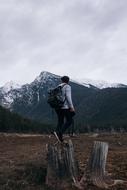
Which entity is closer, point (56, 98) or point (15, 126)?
point (56, 98)

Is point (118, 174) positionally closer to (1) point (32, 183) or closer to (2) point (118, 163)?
(2) point (118, 163)

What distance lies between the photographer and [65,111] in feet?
50.8

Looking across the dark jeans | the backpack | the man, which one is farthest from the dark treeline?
the backpack

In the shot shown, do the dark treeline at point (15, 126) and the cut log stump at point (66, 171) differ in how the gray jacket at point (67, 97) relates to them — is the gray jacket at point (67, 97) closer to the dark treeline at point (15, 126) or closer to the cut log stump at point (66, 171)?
the cut log stump at point (66, 171)

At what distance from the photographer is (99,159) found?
577 inches

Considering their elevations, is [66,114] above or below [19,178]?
above

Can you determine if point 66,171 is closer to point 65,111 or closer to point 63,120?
point 65,111

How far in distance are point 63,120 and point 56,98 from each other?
106cm

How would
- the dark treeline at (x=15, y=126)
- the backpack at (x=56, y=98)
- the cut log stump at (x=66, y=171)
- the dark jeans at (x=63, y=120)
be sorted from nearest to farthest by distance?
the cut log stump at (x=66, y=171) → the backpack at (x=56, y=98) → the dark jeans at (x=63, y=120) → the dark treeline at (x=15, y=126)

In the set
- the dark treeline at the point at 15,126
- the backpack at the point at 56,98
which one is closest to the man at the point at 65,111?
the backpack at the point at 56,98

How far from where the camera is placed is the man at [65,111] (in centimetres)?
1529

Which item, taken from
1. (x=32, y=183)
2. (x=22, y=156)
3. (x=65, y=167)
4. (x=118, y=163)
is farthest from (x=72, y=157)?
(x=22, y=156)

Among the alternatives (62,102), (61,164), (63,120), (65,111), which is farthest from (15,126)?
(61,164)

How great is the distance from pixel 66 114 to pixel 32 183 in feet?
7.43
